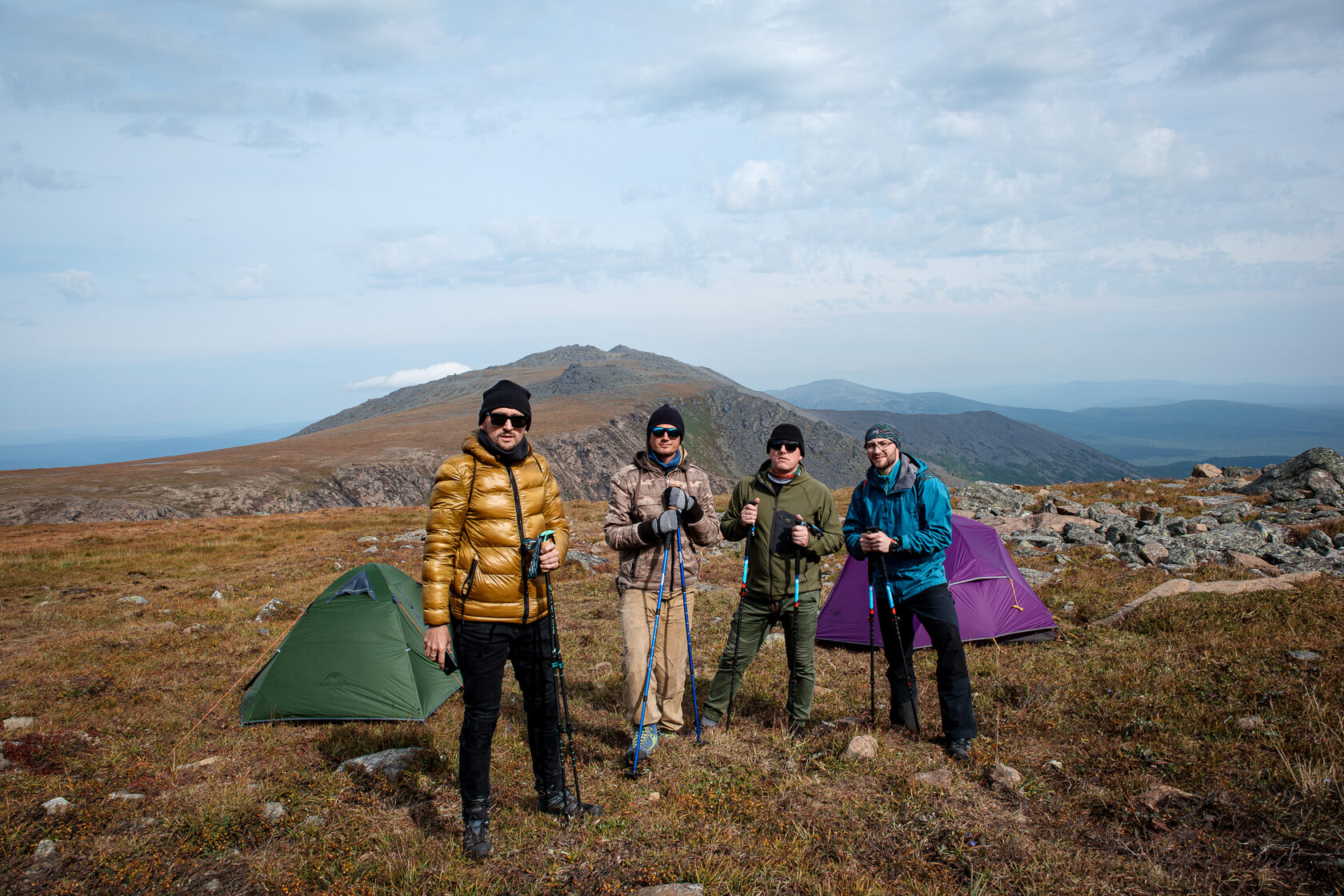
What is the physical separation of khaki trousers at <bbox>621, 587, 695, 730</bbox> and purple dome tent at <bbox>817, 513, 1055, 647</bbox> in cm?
408

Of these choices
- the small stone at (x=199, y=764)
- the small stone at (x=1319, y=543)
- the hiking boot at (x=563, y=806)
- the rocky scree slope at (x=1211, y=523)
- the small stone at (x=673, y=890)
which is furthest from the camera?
the rocky scree slope at (x=1211, y=523)

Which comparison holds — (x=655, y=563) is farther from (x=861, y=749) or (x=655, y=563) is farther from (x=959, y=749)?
(x=959, y=749)

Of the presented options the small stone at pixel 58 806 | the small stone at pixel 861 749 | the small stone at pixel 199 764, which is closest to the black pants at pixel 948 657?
the small stone at pixel 861 749

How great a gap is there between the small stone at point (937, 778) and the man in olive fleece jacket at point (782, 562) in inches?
54.9

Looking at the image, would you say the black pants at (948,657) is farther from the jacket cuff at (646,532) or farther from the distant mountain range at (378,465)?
the distant mountain range at (378,465)

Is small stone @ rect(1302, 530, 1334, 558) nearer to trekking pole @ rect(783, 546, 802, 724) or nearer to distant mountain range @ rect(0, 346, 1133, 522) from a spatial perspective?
trekking pole @ rect(783, 546, 802, 724)

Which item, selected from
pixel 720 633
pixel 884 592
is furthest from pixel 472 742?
pixel 720 633

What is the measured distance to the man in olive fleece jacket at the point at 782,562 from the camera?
22.4 ft

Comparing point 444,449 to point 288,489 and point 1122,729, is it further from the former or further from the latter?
point 1122,729

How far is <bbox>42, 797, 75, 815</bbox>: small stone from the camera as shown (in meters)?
5.70

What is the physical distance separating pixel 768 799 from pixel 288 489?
97700 mm

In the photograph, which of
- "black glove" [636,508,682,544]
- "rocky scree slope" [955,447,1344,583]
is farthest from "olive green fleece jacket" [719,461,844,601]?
"rocky scree slope" [955,447,1344,583]

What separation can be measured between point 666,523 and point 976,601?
678 centimetres

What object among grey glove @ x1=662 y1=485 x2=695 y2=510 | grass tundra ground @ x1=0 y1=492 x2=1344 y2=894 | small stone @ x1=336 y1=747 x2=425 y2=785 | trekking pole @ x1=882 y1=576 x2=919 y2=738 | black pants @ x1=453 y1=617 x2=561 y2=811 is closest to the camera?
grass tundra ground @ x1=0 y1=492 x2=1344 y2=894
